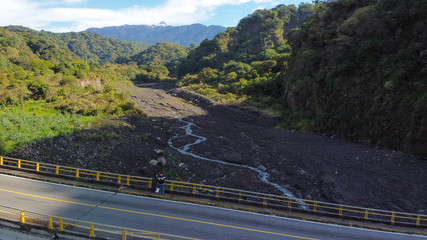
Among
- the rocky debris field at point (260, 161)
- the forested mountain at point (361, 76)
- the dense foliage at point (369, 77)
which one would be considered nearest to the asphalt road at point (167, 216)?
the rocky debris field at point (260, 161)

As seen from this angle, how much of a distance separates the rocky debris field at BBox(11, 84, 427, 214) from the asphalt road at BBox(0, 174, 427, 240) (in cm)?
699

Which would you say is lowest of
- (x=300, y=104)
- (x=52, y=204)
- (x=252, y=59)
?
(x=52, y=204)

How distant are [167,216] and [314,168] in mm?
16560

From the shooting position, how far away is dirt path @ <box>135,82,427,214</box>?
66.2 feet

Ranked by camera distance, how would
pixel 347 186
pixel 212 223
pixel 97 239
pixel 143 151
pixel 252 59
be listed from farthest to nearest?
pixel 252 59 → pixel 143 151 → pixel 347 186 → pixel 212 223 → pixel 97 239

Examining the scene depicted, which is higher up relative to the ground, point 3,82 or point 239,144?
point 3,82

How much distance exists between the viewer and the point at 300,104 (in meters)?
44.9

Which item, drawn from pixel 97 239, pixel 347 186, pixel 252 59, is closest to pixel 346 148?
pixel 347 186

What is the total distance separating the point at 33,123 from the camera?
2736 cm

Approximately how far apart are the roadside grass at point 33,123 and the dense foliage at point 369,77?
30374 mm

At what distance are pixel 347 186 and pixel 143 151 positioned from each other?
19.4 meters

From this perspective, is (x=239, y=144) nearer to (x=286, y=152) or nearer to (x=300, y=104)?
(x=286, y=152)

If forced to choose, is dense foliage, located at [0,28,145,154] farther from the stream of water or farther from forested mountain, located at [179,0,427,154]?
forested mountain, located at [179,0,427,154]

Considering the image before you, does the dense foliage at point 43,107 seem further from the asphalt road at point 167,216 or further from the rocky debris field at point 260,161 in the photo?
the asphalt road at point 167,216
